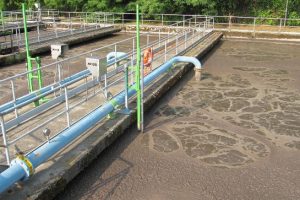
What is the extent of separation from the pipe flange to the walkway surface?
2.50ft

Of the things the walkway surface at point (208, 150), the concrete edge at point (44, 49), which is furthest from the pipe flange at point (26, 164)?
the concrete edge at point (44, 49)

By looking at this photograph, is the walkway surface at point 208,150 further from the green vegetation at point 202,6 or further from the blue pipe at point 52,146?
the green vegetation at point 202,6

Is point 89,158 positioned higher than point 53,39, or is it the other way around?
point 53,39

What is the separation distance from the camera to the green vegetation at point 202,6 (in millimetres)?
25516

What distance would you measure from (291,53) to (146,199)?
1418 centimetres

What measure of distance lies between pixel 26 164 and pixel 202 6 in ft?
80.8

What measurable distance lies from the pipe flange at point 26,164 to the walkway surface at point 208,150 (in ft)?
2.50

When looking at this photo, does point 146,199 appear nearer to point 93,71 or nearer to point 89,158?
point 89,158

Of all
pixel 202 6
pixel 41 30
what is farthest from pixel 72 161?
pixel 202 6

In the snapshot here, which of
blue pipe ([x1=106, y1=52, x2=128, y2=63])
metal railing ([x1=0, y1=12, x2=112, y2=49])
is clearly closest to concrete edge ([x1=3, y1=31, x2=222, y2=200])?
blue pipe ([x1=106, y1=52, x2=128, y2=63])

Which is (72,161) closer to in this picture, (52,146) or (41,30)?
(52,146)

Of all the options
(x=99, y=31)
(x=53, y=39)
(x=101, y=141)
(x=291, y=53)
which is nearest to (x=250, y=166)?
(x=101, y=141)

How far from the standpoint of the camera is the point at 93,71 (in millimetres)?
6598

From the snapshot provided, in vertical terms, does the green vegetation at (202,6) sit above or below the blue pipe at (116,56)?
above
